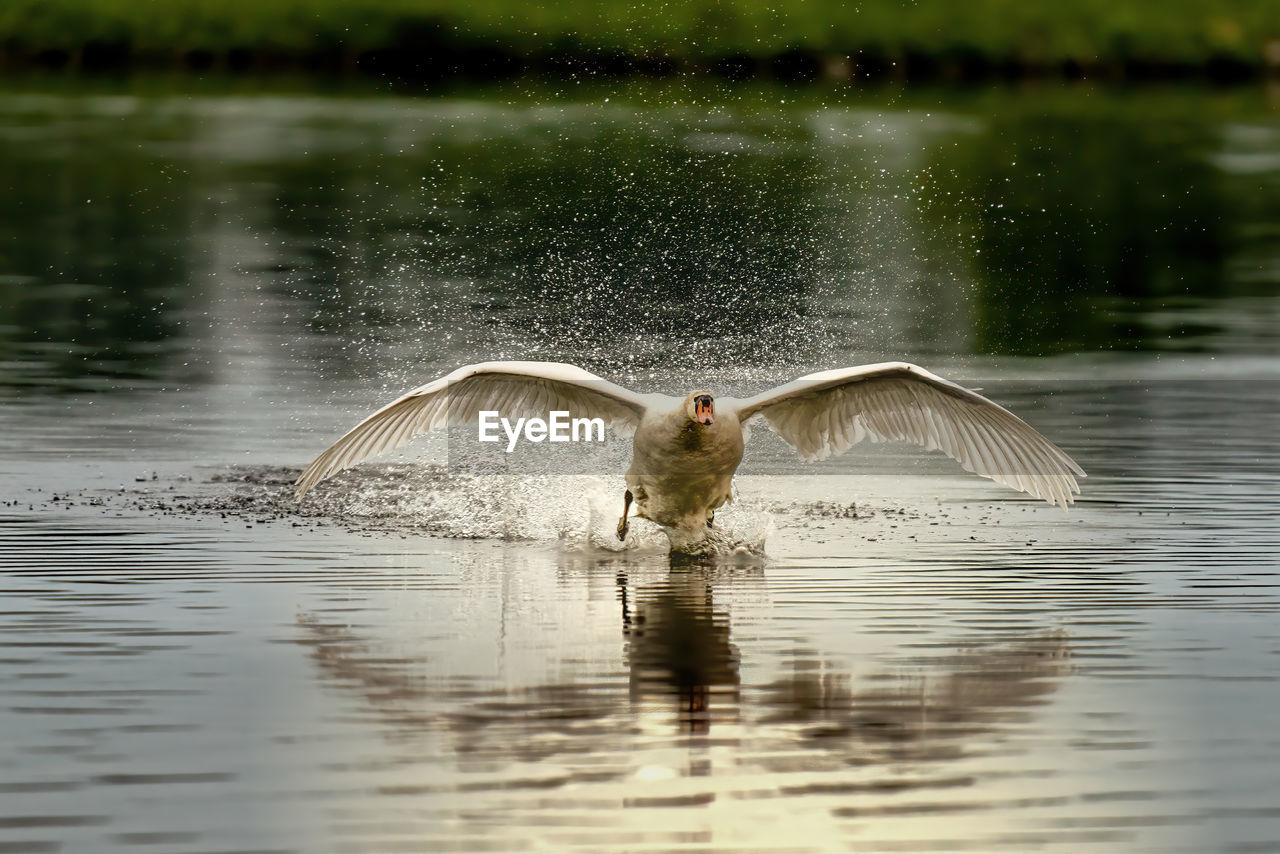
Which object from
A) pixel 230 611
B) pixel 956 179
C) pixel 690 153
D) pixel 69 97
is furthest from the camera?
pixel 69 97

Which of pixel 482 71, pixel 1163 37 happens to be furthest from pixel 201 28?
pixel 1163 37

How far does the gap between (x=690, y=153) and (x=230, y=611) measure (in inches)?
1398

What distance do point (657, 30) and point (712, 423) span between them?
50963mm

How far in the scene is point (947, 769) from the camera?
941 cm

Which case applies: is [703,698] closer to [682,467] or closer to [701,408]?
[701,408]

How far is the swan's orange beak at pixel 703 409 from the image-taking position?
13.6 metres

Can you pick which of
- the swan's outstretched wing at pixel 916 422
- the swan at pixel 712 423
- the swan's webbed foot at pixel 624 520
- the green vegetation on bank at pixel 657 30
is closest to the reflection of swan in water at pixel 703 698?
the swan at pixel 712 423

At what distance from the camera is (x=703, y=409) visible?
1359 cm

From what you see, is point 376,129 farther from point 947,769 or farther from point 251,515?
point 947,769

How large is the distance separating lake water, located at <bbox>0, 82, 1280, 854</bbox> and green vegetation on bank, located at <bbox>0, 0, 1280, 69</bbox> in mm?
29193

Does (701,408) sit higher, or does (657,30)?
(657,30)
